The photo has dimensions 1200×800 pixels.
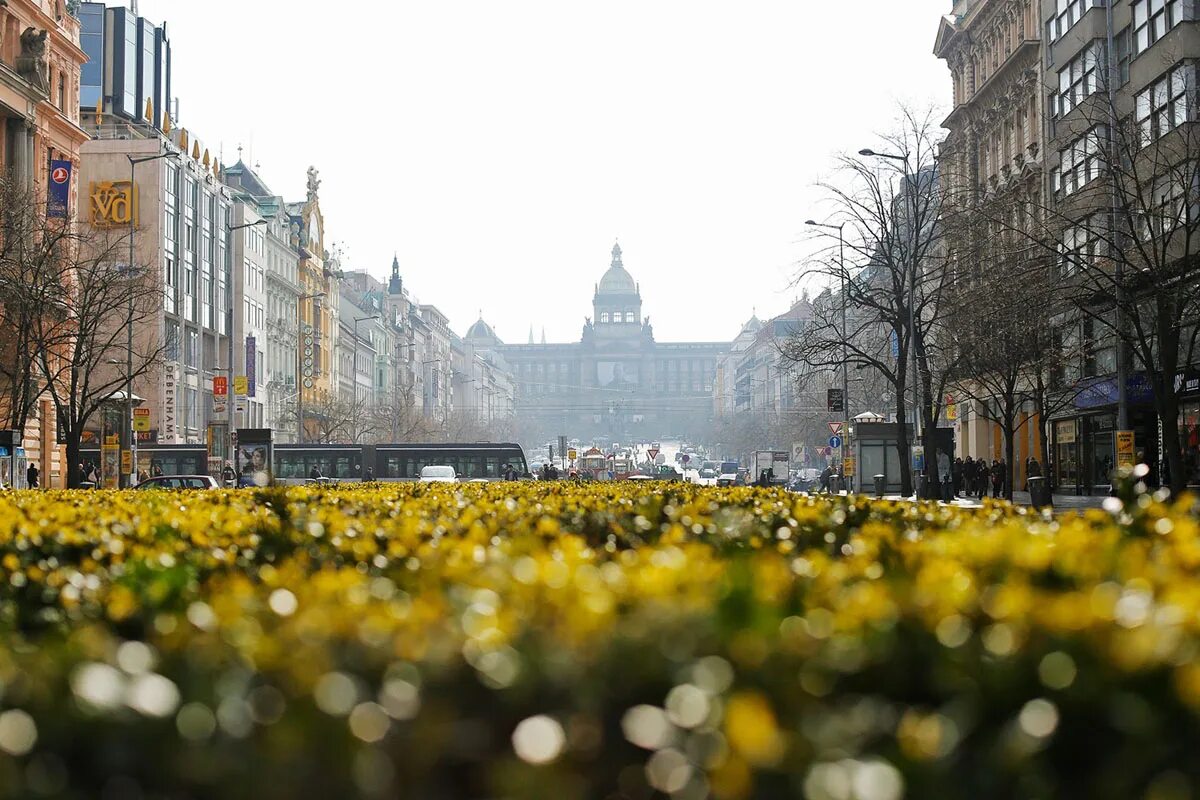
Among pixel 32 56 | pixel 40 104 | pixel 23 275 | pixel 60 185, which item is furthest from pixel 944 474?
pixel 32 56

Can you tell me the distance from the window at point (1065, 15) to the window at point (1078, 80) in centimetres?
138

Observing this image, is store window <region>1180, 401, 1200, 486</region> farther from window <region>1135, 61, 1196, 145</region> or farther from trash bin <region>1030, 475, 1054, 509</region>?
Answer: trash bin <region>1030, 475, 1054, 509</region>

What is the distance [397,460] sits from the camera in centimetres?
7400

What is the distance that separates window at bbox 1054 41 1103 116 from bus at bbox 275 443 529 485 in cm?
2838

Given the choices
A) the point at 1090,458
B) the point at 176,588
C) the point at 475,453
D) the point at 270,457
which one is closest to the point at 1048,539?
the point at 176,588

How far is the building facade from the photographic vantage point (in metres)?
55.9

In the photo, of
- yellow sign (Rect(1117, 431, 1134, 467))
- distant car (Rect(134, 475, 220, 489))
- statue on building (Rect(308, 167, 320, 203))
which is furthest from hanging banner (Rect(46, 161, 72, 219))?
statue on building (Rect(308, 167, 320, 203))

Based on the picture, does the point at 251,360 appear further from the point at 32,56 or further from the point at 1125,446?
the point at 1125,446

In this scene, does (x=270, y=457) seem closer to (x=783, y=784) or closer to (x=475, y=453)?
(x=475, y=453)

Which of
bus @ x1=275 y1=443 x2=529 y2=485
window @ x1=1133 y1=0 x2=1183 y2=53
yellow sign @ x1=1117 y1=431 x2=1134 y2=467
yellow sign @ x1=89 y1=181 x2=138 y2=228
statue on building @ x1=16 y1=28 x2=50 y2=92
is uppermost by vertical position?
statue on building @ x1=16 y1=28 x2=50 y2=92

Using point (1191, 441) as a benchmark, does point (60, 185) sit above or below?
above

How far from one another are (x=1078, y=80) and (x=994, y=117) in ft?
50.9

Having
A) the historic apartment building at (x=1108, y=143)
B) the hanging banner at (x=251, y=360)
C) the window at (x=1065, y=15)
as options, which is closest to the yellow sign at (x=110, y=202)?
the hanging banner at (x=251, y=360)

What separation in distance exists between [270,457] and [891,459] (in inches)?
896
